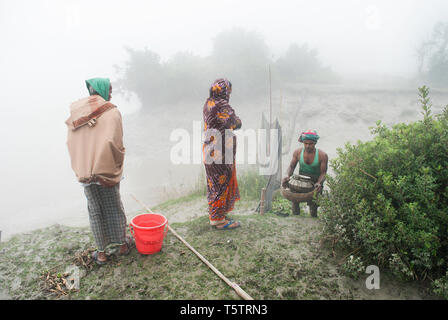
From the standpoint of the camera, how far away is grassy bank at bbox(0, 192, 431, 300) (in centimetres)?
234

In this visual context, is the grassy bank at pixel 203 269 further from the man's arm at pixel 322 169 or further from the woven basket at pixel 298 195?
the man's arm at pixel 322 169

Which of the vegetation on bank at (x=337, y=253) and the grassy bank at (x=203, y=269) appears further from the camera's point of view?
the grassy bank at (x=203, y=269)

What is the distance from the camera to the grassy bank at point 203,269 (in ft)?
7.69

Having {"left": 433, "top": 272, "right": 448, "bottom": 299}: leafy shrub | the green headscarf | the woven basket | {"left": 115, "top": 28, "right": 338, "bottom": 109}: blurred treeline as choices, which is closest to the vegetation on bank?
{"left": 433, "top": 272, "right": 448, "bottom": 299}: leafy shrub

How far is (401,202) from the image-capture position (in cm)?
232

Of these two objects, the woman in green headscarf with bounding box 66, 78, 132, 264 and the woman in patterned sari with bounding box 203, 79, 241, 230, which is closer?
the woman in green headscarf with bounding box 66, 78, 132, 264

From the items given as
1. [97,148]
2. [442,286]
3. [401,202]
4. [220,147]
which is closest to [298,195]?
[220,147]

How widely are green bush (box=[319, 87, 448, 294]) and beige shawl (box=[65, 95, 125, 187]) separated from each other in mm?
2536

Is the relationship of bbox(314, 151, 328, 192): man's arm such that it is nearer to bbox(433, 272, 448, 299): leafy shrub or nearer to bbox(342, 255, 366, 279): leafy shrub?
bbox(342, 255, 366, 279): leafy shrub

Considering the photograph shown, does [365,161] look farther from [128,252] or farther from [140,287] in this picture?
[128,252]

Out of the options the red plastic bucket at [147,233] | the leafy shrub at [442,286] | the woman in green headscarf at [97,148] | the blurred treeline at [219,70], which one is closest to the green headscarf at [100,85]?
the woman in green headscarf at [97,148]

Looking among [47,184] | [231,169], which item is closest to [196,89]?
[47,184]

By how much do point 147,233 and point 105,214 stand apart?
0.52 m

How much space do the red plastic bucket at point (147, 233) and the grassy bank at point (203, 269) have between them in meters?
0.11
